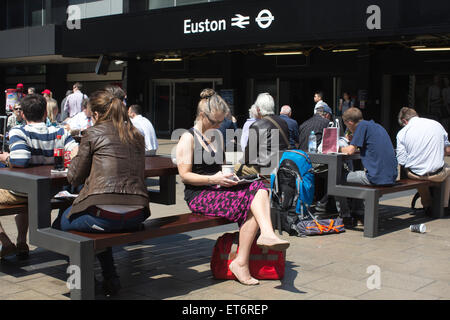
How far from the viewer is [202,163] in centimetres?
475

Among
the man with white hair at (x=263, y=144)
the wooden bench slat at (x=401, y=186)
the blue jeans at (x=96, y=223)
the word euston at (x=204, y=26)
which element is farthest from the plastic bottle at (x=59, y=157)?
the word euston at (x=204, y=26)

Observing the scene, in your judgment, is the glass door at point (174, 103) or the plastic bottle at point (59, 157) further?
the glass door at point (174, 103)

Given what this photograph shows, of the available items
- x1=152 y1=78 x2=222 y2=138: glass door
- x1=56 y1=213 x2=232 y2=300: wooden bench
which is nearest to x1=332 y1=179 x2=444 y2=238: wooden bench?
x1=56 y1=213 x2=232 y2=300: wooden bench

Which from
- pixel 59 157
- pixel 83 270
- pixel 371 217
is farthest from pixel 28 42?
pixel 83 270

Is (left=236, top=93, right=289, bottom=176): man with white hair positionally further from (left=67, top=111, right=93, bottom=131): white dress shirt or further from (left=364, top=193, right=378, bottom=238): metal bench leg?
(left=67, top=111, right=93, bottom=131): white dress shirt

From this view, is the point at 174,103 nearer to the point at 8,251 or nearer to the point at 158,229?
the point at 8,251

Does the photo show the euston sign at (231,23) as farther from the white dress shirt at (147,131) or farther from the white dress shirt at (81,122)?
the white dress shirt at (81,122)

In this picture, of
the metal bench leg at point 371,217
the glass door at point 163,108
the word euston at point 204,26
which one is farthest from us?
the glass door at point 163,108

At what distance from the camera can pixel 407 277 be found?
4.86 meters

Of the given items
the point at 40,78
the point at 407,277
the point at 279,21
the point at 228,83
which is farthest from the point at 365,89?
the point at 40,78

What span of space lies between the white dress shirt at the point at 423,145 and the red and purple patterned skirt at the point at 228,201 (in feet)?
11.6

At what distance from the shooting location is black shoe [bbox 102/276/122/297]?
4352 millimetres

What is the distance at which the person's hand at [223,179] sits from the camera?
14.8 ft
